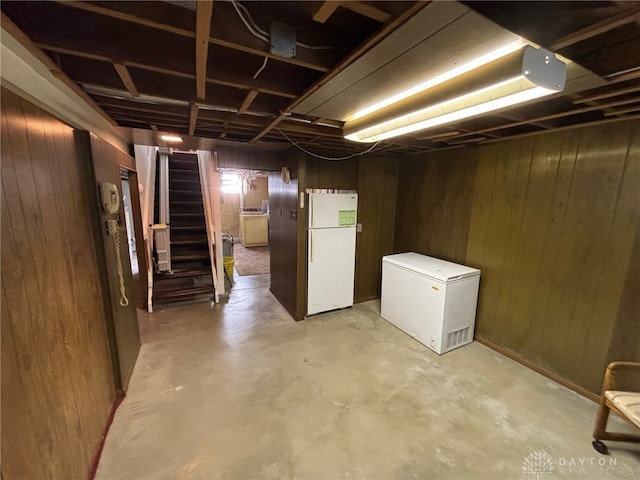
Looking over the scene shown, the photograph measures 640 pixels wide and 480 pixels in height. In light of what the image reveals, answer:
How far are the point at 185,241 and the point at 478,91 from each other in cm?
436

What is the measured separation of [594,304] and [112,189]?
3.86 metres

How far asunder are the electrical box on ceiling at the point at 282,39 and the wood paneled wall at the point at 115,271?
143 cm

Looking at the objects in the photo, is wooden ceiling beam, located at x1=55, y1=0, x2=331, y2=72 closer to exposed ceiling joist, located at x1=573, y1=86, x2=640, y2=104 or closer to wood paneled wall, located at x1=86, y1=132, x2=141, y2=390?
wood paneled wall, located at x1=86, y1=132, x2=141, y2=390

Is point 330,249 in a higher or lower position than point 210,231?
lower

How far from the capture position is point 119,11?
0.91 metres

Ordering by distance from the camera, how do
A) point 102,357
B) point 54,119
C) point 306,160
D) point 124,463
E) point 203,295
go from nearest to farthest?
point 54,119
point 124,463
point 102,357
point 306,160
point 203,295

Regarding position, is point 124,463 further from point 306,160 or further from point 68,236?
point 306,160

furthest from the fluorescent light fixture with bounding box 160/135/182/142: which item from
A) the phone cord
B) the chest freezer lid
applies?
the chest freezer lid

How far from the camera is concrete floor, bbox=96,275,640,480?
5.34 ft

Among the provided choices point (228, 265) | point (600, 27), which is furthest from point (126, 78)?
point (228, 265)

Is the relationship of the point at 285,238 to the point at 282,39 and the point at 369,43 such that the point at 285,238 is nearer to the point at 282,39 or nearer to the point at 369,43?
the point at 282,39

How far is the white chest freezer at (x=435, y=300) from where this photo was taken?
2732 mm

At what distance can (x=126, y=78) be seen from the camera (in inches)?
53.6

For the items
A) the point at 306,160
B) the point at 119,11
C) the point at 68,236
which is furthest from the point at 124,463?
the point at 306,160
